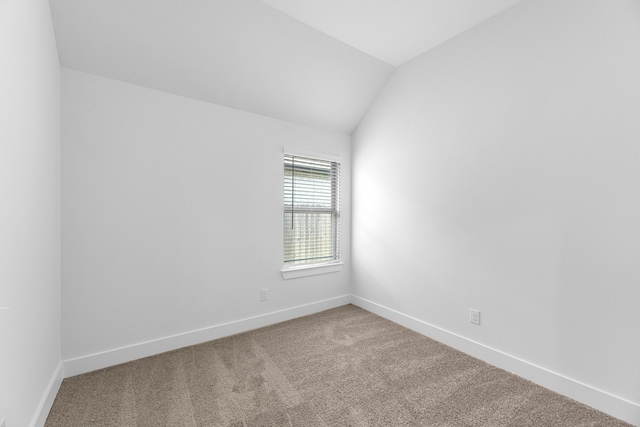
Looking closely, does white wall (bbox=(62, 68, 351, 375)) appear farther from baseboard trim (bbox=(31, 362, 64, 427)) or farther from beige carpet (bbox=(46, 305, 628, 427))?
beige carpet (bbox=(46, 305, 628, 427))

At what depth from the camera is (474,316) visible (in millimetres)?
2301

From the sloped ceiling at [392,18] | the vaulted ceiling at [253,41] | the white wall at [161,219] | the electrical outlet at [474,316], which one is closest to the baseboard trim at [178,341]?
the white wall at [161,219]

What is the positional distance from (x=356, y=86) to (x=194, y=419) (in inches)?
124

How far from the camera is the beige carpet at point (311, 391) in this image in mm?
1597

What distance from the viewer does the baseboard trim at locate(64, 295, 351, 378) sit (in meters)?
2.04

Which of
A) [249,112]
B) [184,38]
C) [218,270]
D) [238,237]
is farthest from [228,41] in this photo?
[218,270]

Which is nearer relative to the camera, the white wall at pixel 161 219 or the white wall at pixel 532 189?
the white wall at pixel 532 189

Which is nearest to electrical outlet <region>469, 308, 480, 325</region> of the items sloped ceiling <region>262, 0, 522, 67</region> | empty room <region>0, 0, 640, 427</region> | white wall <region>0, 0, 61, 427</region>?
empty room <region>0, 0, 640, 427</region>

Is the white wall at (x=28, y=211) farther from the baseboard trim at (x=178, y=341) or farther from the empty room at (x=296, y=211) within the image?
the baseboard trim at (x=178, y=341)

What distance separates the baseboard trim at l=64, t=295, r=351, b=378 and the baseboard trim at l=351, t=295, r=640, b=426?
117 cm

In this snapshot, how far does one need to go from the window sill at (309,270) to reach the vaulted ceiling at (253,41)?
67.9 inches

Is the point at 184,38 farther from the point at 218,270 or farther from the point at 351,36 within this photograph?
the point at 218,270

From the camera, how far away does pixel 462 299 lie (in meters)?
2.39

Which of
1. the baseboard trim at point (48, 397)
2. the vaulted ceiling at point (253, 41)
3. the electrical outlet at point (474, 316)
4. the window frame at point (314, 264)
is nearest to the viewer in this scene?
the baseboard trim at point (48, 397)
